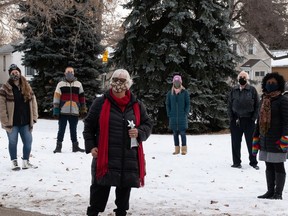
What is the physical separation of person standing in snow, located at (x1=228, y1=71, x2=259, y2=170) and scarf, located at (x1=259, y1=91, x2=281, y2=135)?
2697 mm

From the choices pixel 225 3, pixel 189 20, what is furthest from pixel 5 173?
pixel 225 3

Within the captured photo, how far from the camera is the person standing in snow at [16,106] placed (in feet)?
31.3

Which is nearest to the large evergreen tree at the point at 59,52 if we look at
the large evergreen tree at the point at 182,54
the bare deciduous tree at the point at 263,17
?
the large evergreen tree at the point at 182,54

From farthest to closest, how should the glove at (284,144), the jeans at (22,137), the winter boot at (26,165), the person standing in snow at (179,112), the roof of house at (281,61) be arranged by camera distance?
the roof of house at (281,61) → the person standing in snow at (179,112) → the winter boot at (26,165) → the jeans at (22,137) → the glove at (284,144)

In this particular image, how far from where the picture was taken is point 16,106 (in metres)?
9.60

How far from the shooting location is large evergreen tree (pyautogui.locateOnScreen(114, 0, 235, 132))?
703 inches

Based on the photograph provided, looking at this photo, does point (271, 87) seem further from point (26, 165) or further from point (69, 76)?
point (69, 76)

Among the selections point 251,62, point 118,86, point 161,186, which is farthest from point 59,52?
point 251,62

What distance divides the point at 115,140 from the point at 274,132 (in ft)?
9.00

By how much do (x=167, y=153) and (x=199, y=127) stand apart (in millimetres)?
6225

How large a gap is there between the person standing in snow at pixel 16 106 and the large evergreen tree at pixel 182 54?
27.9 ft

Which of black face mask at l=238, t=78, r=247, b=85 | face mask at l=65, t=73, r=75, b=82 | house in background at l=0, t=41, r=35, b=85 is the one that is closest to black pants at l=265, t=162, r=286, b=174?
black face mask at l=238, t=78, r=247, b=85

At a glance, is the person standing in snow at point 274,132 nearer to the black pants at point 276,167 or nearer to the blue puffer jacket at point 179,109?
the black pants at point 276,167

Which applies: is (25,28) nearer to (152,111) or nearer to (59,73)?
(59,73)
